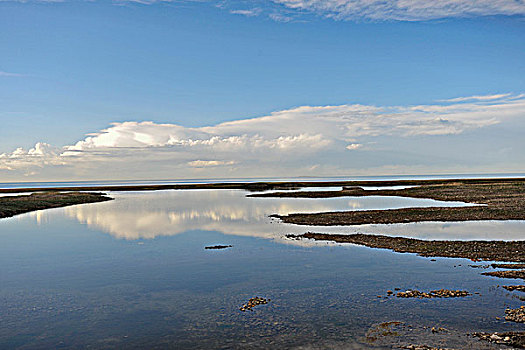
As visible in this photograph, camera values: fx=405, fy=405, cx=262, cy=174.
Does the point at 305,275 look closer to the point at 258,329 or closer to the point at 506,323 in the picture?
the point at 258,329

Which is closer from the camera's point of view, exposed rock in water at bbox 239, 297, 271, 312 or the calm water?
the calm water

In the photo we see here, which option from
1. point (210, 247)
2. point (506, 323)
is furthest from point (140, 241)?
point (506, 323)

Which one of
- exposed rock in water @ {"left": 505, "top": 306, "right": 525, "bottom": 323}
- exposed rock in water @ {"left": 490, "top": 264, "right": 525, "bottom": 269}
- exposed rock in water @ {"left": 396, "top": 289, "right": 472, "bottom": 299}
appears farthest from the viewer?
exposed rock in water @ {"left": 490, "top": 264, "right": 525, "bottom": 269}

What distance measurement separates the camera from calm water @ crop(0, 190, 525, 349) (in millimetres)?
14922

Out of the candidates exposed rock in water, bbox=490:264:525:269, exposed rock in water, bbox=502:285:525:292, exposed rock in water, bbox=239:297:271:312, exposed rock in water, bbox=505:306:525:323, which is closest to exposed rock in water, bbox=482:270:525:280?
exposed rock in water, bbox=490:264:525:269

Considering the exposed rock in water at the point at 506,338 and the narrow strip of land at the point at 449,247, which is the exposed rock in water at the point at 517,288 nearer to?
the exposed rock in water at the point at 506,338

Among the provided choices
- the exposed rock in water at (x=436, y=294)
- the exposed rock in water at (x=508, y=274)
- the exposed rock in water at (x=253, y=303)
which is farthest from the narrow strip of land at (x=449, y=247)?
the exposed rock in water at (x=253, y=303)

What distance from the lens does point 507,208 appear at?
5381 cm

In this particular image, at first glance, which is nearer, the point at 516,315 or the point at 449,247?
the point at 516,315

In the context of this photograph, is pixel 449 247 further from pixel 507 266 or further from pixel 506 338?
pixel 506 338

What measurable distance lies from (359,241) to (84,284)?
2147 centimetres

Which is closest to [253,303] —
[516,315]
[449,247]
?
[516,315]

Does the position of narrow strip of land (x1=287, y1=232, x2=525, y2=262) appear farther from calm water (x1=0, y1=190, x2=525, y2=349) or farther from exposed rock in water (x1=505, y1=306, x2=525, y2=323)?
exposed rock in water (x1=505, y1=306, x2=525, y2=323)

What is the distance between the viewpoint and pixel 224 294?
20.0 metres
